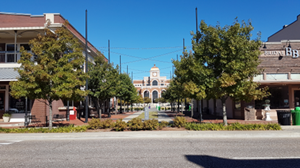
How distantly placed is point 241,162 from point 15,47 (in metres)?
18.8

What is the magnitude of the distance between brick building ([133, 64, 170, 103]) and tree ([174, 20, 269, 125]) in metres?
82.1

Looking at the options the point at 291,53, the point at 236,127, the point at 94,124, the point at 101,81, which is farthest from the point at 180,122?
the point at 291,53

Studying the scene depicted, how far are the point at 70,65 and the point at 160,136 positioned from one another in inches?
248

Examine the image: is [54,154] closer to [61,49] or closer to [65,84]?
[65,84]

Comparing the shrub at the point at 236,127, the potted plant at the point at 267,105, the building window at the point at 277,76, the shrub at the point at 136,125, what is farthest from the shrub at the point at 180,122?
the building window at the point at 277,76

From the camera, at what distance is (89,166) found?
21.2 feet

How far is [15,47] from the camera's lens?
19.4 meters

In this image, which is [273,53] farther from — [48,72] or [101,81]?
[48,72]

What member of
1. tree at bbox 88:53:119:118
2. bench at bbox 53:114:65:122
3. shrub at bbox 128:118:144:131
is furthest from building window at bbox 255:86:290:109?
bench at bbox 53:114:65:122

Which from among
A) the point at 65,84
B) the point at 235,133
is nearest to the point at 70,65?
the point at 65,84

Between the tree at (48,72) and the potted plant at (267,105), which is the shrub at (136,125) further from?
the potted plant at (267,105)

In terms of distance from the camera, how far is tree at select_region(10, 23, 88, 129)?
13.1 metres

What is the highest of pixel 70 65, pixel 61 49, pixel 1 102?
pixel 61 49

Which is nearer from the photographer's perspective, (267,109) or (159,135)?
(159,135)
